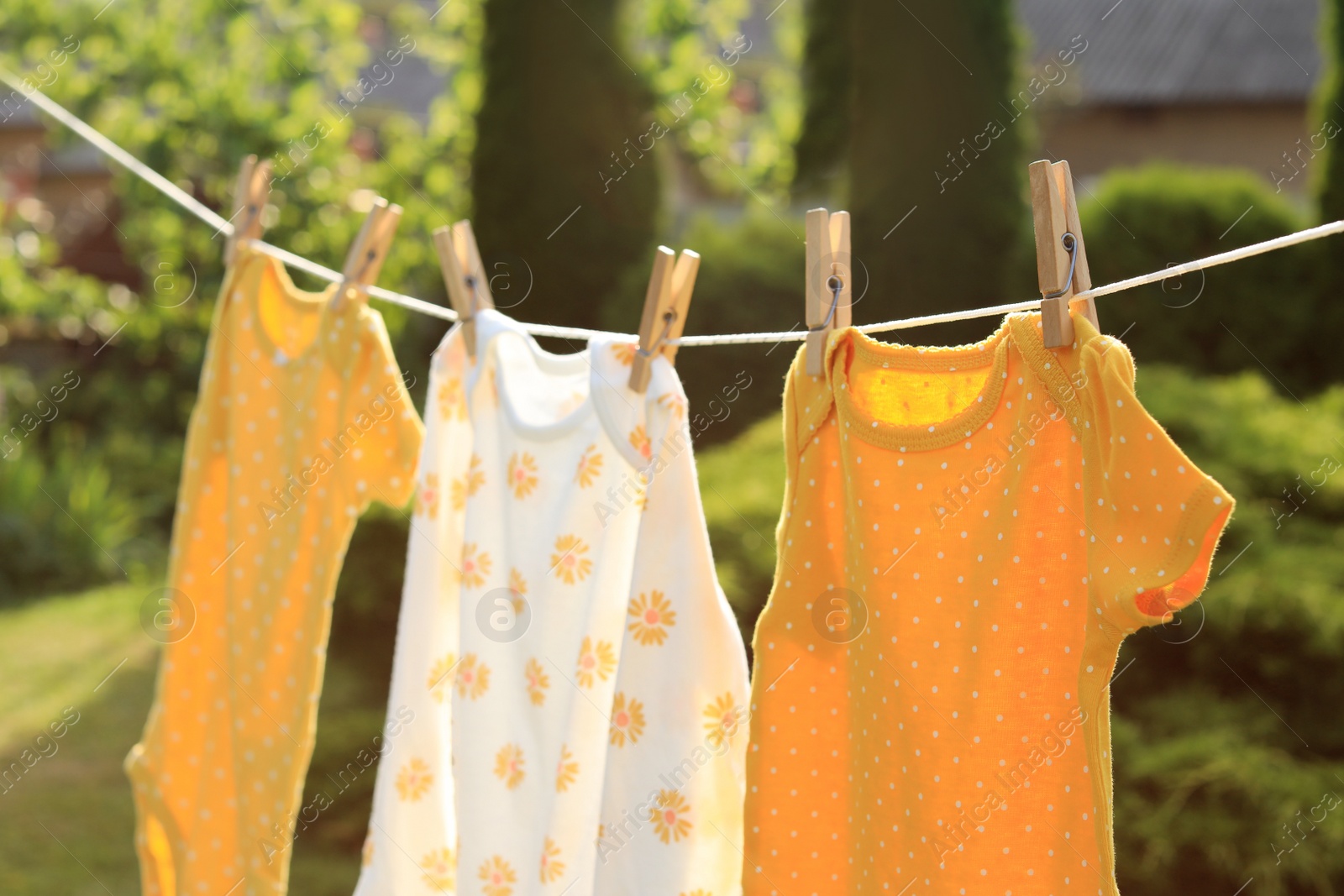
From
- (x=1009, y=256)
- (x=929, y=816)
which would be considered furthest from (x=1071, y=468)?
(x=1009, y=256)

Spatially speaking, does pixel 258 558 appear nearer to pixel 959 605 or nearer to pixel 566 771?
pixel 566 771

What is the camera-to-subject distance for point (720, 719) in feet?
4.22

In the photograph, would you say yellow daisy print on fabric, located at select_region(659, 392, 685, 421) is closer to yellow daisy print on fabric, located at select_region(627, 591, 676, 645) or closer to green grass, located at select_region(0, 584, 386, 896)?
yellow daisy print on fabric, located at select_region(627, 591, 676, 645)

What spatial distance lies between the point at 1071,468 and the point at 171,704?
4.84 ft

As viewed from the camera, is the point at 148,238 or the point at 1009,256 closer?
the point at 1009,256

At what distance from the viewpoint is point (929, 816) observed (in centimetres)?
111

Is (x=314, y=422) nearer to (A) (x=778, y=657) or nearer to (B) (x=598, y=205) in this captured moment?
(A) (x=778, y=657)

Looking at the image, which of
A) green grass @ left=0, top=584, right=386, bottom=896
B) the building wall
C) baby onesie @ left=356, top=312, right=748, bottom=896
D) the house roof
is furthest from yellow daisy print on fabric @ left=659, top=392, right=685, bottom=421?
the house roof

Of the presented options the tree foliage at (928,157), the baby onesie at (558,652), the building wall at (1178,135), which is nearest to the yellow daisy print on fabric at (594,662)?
the baby onesie at (558,652)

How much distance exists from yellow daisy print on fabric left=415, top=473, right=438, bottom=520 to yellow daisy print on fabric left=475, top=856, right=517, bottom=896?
1.47 feet

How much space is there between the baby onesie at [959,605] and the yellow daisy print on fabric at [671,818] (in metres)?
0.08

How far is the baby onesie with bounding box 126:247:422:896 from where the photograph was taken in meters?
1.65

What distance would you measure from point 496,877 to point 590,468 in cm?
51

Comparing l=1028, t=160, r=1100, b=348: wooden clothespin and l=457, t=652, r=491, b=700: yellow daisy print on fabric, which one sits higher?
l=1028, t=160, r=1100, b=348: wooden clothespin
